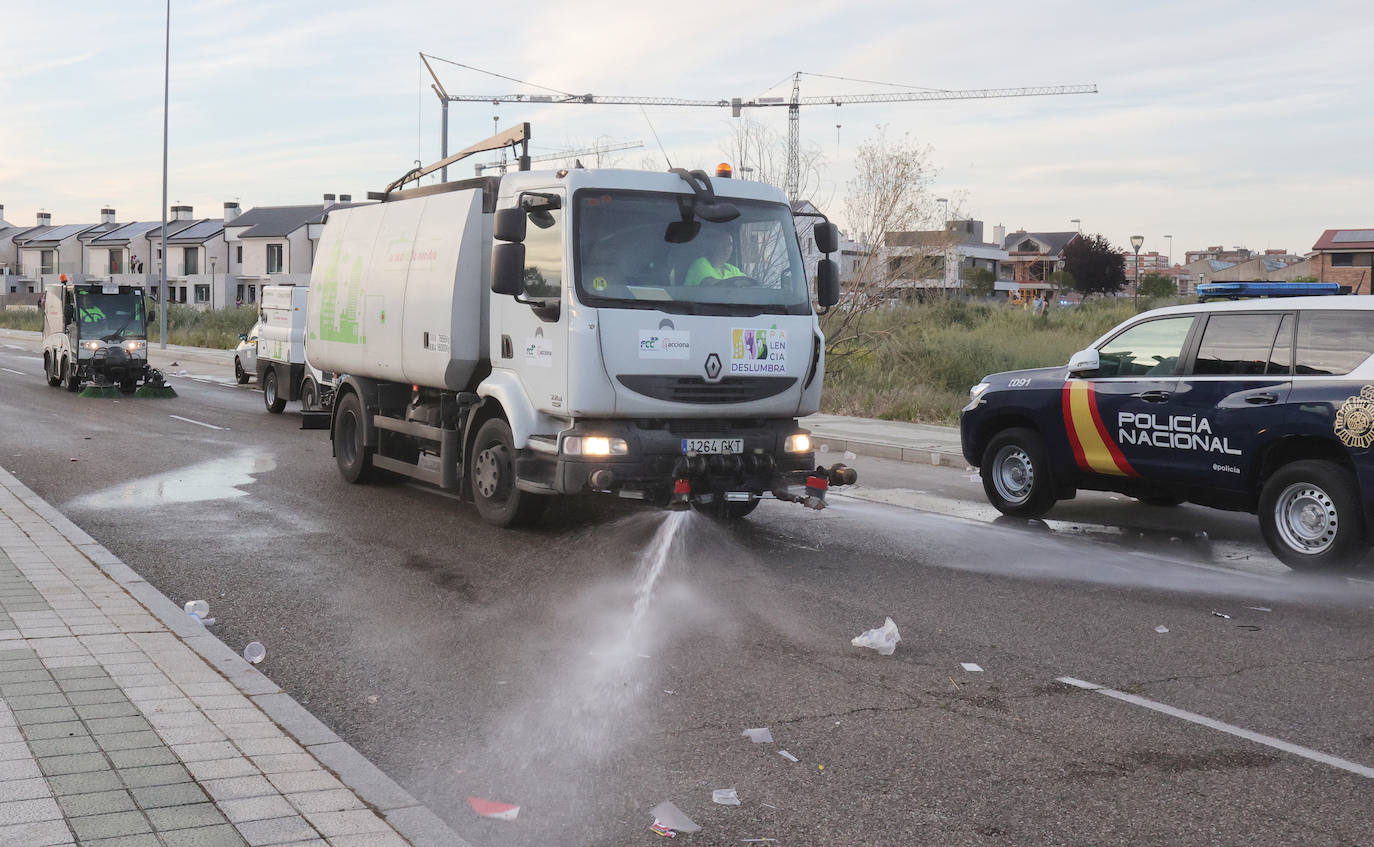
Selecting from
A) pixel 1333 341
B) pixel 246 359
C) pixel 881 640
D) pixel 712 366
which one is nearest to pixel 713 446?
pixel 712 366

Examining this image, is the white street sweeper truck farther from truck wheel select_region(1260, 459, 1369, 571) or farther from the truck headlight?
truck wheel select_region(1260, 459, 1369, 571)

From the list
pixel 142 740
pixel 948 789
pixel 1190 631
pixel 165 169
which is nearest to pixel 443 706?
pixel 142 740

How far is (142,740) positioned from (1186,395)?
7.88m

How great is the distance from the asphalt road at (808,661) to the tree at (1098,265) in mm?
78538

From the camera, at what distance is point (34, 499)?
10.9m

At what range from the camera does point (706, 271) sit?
30.9ft

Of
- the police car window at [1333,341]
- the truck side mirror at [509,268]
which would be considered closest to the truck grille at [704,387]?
the truck side mirror at [509,268]

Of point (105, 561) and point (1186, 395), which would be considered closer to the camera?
point (105, 561)

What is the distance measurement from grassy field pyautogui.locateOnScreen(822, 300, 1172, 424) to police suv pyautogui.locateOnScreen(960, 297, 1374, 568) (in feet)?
28.5

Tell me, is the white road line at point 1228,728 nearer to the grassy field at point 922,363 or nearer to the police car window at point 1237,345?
the police car window at point 1237,345

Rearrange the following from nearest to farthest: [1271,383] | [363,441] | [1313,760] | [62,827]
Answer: [62,827]
[1313,760]
[1271,383]
[363,441]

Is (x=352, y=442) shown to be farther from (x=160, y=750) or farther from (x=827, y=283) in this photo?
(x=160, y=750)

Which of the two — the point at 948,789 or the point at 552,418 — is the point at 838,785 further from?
the point at 552,418

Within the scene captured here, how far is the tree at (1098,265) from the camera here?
283ft
